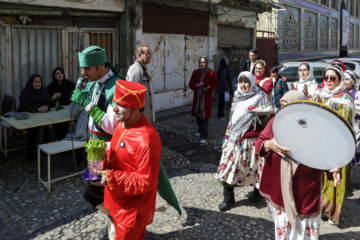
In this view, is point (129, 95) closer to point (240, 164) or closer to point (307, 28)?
point (240, 164)

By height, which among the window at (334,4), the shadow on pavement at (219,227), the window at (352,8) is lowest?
the shadow on pavement at (219,227)

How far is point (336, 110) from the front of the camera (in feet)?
13.3

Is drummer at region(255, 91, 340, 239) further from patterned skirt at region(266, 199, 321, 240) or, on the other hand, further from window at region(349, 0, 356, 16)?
window at region(349, 0, 356, 16)

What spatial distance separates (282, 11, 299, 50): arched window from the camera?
19828mm

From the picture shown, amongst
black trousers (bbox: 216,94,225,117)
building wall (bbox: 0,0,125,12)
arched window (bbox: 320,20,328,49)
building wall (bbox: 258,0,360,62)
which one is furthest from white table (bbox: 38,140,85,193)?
arched window (bbox: 320,20,328,49)

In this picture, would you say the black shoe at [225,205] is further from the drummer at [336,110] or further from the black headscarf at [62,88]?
the black headscarf at [62,88]

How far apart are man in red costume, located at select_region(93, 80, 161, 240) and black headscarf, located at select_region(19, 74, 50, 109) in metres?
3.83

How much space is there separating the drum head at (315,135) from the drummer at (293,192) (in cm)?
12

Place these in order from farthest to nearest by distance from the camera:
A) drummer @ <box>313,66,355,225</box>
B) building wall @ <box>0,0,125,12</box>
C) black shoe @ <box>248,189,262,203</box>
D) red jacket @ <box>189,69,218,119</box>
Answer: red jacket @ <box>189,69,218,119</box>, building wall @ <box>0,0,125,12</box>, black shoe @ <box>248,189,262,203</box>, drummer @ <box>313,66,355,225</box>

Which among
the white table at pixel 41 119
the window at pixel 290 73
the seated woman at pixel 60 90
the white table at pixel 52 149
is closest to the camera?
the white table at pixel 52 149

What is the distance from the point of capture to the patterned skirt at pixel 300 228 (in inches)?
108

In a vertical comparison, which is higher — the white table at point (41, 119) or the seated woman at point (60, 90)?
the seated woman at point (60, 90)

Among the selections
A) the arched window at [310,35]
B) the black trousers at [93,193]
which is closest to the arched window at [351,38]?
the arched window at [310,35]

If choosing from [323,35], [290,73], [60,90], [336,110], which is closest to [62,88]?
[60,90]
